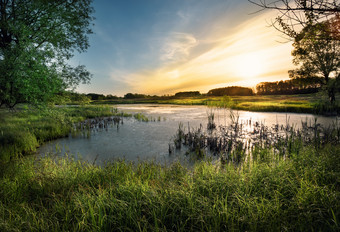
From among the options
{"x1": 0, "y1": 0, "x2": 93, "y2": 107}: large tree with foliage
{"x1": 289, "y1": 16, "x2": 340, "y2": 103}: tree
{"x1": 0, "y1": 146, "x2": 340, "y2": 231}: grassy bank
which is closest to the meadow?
{"x1": 0, "y1": 146, "x2": 340, "y2": 231}: grassy bank

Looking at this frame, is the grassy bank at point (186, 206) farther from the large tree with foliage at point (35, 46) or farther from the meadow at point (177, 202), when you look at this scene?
the large tree with foliage at point (35, 46)

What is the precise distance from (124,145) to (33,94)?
680cm

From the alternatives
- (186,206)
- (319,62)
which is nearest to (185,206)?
(186,206)

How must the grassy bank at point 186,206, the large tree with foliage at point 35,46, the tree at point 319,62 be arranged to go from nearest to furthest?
the grassy bank at point 186,206, the large tree with foliage at point 35,46, the tree at point 319,62

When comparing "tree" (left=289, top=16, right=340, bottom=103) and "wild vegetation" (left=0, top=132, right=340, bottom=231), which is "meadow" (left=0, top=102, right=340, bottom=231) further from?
"tree" (left=289, top=16, right=340, bottom=103)

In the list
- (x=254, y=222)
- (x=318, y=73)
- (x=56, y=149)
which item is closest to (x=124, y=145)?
(x=56, y=149)

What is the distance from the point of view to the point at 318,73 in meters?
30.0

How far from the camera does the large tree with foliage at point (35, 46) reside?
8477mm

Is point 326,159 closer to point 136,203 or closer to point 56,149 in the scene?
point 136,203

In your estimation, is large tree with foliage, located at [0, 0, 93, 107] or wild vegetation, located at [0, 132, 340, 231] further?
large tree with foliage, located at [0, 0, 93, 107]

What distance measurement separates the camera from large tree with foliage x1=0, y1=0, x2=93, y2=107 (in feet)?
27.8

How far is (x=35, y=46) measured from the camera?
37.5 feet

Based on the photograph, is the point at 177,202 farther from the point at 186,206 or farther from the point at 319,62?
the point at 319,62

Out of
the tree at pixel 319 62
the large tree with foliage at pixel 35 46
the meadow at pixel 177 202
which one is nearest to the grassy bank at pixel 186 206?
the meadow at pixel 177 202
